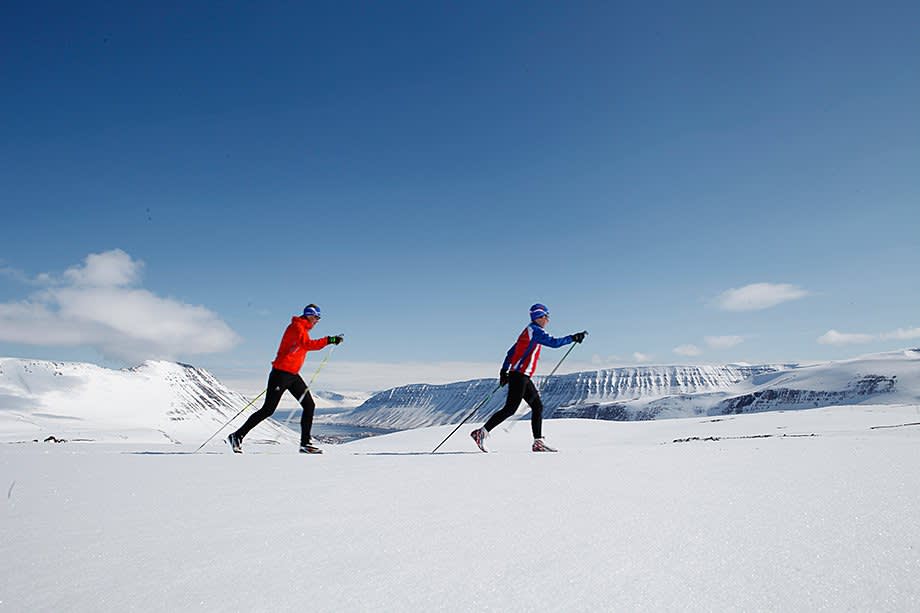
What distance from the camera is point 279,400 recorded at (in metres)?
7.70

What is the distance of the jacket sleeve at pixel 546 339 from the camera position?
733cm

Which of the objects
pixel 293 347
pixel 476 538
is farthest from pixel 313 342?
pixel 476 538

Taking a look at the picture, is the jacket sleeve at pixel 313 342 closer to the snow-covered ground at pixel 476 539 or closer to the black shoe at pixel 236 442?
the black shoe at pixel 236 442

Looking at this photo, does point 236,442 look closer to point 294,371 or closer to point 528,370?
point 294,371

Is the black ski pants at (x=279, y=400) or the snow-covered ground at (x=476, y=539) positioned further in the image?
the black ski pants at (x=279, y=400)

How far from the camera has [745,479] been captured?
369cm

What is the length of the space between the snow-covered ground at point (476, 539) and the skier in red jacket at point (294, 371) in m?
3.12

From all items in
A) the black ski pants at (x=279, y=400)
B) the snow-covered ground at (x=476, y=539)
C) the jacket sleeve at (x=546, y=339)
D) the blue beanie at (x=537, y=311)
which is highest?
the blue beanie at (x=537, y=311)

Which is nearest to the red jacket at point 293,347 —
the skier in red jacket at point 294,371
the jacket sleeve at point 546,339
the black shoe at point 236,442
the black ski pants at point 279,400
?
the skier in red jacket at point 294,371

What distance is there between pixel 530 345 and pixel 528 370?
39cm

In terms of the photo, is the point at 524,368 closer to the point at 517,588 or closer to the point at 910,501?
the point at 910,501

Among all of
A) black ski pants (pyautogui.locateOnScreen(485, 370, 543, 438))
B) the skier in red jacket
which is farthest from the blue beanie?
the skier in red jacket

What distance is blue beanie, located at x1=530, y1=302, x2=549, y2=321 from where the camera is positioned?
24.9 feet

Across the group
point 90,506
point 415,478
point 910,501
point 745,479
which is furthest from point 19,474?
point 910,501
